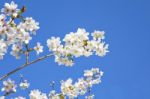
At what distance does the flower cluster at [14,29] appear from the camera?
7941 millimetres

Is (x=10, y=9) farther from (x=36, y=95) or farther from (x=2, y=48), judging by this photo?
(x=36, y=95)

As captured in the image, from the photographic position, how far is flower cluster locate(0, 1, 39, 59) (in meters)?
7.94

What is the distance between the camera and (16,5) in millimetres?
8195

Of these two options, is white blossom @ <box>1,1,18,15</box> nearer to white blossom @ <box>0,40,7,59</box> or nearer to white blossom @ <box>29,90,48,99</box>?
white blossom @ <box>0,40,7,59</box>

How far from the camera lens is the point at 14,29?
8.04 m

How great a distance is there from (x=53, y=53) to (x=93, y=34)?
93 cm

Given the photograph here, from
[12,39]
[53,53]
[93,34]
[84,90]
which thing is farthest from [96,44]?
[84,90]

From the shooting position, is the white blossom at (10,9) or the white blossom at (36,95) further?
the white blossom at (36,95)

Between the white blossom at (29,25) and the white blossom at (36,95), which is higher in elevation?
the white blossom at (29,25)

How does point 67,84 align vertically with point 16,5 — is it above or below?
below

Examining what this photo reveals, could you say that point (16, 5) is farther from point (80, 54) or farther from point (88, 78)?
point (88, 78)

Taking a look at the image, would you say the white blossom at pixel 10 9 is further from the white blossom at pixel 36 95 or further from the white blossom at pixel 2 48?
the white blossom at pixel 36 95

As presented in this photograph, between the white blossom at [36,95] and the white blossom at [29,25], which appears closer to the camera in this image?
the white blossom at [29,25]

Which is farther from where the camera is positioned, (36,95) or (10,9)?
(36,95)
